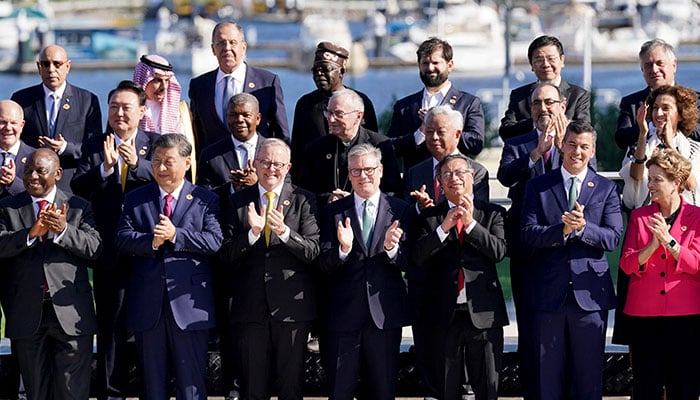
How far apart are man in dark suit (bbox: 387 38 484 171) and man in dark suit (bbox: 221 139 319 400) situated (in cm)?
102

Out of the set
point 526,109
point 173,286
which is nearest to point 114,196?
point 173,286

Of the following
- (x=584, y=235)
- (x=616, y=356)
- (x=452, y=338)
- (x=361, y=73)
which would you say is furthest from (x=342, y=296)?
(x=361, y=73)

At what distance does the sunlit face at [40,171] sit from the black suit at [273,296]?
104 cm

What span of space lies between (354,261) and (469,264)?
669 mm

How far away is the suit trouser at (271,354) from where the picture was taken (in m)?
7.65

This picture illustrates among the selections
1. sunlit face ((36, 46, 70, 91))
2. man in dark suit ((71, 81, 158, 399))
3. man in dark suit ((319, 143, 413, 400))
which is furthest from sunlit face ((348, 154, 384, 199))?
sunlit face ((36, 46, 70, 91))

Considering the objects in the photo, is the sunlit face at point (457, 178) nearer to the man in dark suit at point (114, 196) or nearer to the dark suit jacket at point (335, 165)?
the dark suit jacket at point (335, 165)

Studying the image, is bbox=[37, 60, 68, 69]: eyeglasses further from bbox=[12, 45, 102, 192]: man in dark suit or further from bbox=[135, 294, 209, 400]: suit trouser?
bbox=[135, 294, 209, 400]: suit trouser

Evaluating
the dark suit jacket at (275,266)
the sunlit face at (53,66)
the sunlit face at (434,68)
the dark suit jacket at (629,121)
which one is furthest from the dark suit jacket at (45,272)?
the dark suit jacket at (629,121)

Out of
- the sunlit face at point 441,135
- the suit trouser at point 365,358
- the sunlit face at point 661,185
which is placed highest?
the sunlit face at point 441,135

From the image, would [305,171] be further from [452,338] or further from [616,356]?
[616,356]

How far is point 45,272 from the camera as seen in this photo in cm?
754

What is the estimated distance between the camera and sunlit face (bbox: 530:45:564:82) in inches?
332

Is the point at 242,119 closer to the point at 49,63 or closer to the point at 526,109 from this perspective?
the point at 49,63
